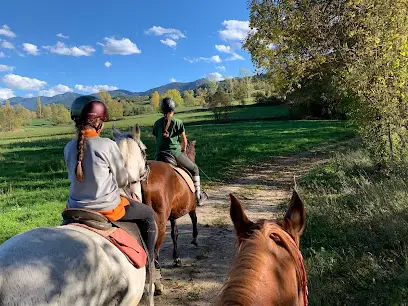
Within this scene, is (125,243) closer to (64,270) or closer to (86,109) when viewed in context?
(64,270)

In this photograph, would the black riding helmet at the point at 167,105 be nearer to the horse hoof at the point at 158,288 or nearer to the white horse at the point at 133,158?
the white horse at the point at 133,158

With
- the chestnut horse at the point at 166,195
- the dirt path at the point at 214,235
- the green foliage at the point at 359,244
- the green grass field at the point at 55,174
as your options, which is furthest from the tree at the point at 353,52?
the chestnut horse at the point at 166,195

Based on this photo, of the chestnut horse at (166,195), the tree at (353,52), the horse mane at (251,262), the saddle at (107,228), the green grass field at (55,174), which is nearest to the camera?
the horse mane at (251,262)

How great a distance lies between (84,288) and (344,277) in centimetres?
365

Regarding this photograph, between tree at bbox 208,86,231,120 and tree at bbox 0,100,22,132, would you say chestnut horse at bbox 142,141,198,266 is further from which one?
tree at bbox 0,100,22,132

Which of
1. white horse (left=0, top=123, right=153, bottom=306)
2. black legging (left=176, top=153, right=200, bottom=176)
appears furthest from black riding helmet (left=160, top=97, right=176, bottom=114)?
white horse (left=0, top=123, right=153, bottom=306)

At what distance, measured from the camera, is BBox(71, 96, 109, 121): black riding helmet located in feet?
11.0

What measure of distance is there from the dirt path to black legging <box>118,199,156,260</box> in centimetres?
126

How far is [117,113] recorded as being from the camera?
92.6 m

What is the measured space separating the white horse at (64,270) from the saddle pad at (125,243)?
7cm

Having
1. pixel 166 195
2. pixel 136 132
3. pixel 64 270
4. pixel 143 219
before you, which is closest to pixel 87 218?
pixel 64 270

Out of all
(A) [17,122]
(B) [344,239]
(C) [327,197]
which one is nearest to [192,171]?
(B) [344,239]

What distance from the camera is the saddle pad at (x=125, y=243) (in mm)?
3278

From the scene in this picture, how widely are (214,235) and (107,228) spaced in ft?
14.8
